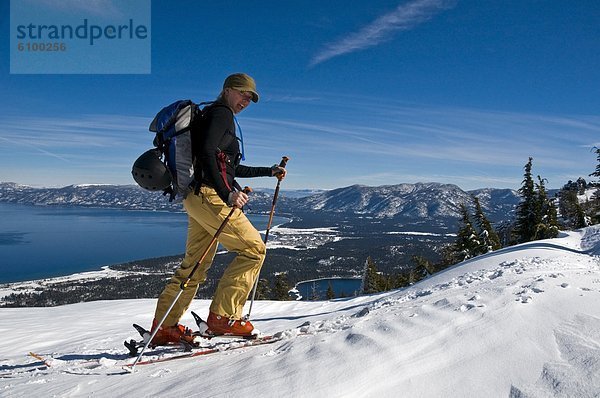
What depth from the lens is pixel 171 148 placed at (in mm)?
4184

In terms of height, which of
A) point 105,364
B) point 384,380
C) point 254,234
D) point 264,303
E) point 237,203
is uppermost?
point 237,203

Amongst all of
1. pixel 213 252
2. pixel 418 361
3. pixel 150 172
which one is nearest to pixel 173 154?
pixel 150 172

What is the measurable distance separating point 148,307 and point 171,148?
8.49m

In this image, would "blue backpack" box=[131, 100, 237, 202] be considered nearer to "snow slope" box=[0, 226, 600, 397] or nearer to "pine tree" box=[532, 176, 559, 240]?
"snow slope" box=[0, 226, 600, 397]

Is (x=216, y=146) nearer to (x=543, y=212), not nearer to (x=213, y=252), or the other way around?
(x=213, y=252)

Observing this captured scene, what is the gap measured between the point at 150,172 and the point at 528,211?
33.1 m

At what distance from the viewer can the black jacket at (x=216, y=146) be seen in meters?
A: 4.07

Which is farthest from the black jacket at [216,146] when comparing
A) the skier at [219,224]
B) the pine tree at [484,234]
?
the pine tree at [484,234]

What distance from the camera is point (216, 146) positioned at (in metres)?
4.11

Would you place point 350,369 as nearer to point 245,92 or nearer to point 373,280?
point 245,92

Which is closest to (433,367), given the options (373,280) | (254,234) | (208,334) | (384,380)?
(384,380)

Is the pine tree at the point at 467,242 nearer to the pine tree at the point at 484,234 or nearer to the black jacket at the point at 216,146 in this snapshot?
the pine tree at the point at 484,234

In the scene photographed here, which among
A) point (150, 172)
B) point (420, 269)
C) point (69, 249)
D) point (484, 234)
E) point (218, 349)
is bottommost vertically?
point (69, 249)

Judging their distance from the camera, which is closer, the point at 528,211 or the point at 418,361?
the point at 418,361
